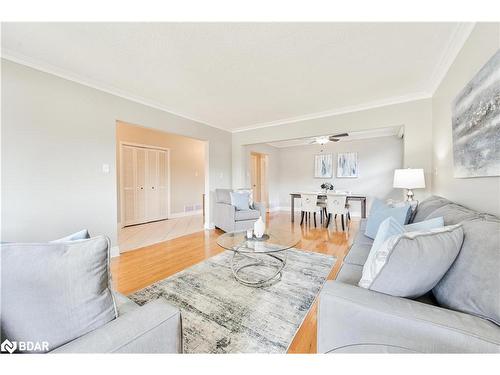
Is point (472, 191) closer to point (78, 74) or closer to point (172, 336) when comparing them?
point (172, 336)

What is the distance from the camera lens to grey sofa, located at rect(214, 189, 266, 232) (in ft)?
12.5

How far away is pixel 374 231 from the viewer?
6.69ft

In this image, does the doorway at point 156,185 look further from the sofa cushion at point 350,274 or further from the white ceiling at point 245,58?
the sofa cushion at point 350,274

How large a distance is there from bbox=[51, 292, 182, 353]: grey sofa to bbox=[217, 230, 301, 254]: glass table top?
4.13 ft

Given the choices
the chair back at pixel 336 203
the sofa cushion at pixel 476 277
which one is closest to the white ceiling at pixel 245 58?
the sofa cushion at pixel 476 277

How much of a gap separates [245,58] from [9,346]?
245 cm

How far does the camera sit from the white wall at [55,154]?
208 cm

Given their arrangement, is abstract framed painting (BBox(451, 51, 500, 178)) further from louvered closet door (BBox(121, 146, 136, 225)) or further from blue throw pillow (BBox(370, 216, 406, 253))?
louvered closet door (BBox(121, 146, 136, 225))

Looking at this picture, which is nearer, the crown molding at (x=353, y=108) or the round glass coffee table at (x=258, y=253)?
the round glass coffee table at (x=258, y=253)

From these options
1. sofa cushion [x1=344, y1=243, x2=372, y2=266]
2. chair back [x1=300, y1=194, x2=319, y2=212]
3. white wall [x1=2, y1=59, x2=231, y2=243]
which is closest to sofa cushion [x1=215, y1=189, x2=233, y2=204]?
chair back [x1=300, y1=194, x2=319, y2=212]

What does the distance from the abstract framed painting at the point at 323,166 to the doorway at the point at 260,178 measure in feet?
5.31

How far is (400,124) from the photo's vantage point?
3131 millimetres

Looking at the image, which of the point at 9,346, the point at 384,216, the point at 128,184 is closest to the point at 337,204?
the point at 384,216
